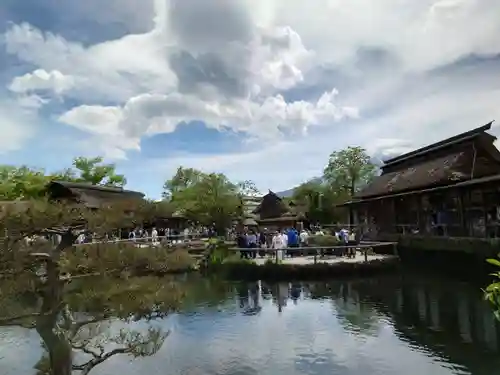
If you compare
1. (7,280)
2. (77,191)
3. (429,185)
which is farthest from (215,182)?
(7,280)

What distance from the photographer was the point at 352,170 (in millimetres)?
54469

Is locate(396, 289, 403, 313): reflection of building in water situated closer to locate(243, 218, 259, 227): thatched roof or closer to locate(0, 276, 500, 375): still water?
locate(0, 276, 500, 375): still water

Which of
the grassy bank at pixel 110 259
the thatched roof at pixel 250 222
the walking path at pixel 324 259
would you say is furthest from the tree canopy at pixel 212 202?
the grassy bank at pixel 110 259

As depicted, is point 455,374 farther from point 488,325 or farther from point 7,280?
point 7,280

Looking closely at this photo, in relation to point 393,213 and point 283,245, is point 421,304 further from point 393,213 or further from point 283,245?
point 393,213

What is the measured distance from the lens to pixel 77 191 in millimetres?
31000

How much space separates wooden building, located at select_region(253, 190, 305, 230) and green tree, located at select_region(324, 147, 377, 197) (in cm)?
562

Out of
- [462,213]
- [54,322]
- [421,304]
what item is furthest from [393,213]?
[54,322]

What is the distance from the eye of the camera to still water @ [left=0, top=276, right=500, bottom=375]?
10570 mm

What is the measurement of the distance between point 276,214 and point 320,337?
38.6 metres

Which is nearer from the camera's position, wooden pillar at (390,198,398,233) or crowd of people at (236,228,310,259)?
crowd of people at (236,228,310,259)

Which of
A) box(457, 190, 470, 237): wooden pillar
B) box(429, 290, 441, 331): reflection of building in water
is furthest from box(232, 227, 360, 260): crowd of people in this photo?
box(429, 290, 441, 331): reflection of building in water

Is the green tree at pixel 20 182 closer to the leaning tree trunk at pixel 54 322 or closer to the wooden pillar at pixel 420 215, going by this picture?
the wooden pillar at pixel 420 215

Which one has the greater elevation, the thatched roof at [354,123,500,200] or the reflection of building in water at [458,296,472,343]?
the thatched roof at [354,123,500,200]
